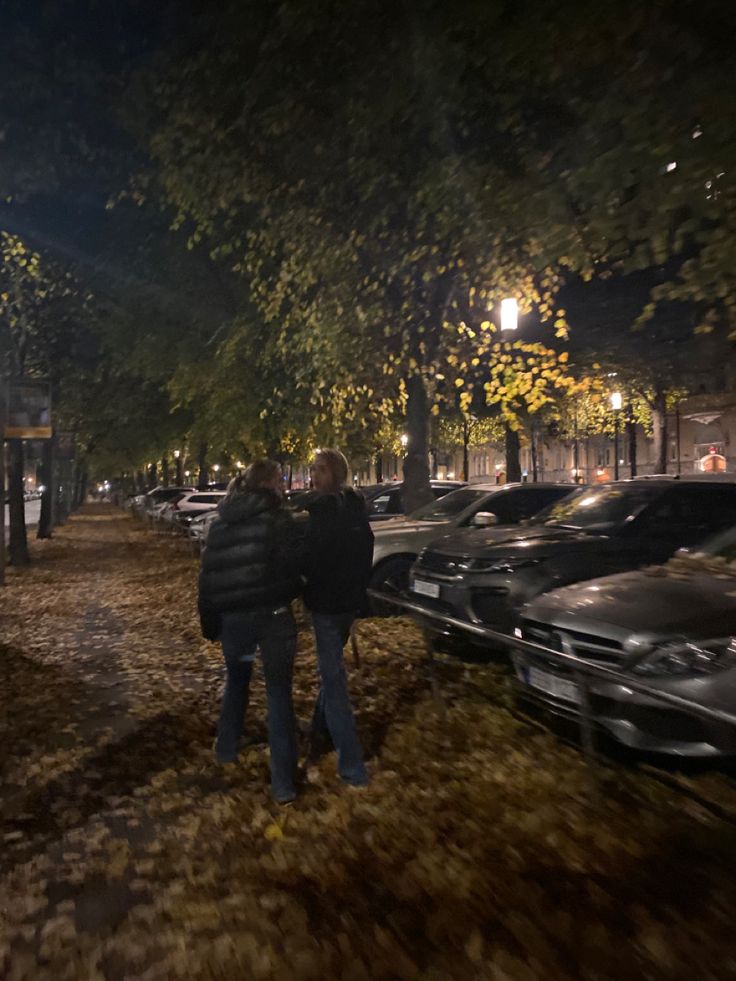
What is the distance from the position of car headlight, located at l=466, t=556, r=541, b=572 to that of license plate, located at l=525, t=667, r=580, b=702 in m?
A: 2.14

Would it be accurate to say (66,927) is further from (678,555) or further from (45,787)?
(678,555)

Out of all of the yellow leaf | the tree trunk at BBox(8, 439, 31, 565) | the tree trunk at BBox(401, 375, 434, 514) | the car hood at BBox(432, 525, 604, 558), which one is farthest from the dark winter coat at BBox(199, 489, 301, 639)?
the tree trunk at BBox(8, 439, 31, 565)

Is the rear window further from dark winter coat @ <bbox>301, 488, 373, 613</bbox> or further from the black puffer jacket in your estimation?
the black puffer jacket

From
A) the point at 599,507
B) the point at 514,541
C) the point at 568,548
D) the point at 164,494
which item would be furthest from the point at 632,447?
the point at 568,548

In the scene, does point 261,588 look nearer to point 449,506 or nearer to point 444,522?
point 444,522

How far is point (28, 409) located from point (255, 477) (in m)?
12.9

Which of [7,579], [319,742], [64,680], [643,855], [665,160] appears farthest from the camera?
[7,579]

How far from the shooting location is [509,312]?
11508 millimetres

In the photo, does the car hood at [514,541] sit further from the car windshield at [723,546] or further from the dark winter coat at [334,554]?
the dark winter coat at [334,554]

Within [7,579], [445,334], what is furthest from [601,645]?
[7,579]

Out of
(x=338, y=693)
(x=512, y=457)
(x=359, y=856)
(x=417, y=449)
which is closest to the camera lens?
(x=359, y=856)

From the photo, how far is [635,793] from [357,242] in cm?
804

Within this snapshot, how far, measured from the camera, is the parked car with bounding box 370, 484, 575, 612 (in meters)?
10.7

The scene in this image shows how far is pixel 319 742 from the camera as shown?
539 cm
